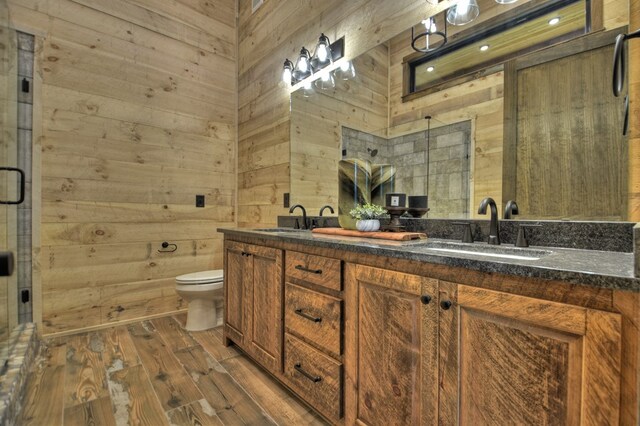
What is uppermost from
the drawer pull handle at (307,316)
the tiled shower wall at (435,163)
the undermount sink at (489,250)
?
the tiled shower wall at (435,163)

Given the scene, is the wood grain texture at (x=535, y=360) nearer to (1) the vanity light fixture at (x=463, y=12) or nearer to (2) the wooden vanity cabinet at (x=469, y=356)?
(2) the wooden vanity cabinet at (x=469, y=356)

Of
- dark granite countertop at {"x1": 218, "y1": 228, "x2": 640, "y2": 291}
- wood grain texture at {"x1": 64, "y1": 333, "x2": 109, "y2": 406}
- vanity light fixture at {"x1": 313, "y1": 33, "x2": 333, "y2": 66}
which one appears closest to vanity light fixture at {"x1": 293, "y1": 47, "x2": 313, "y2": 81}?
vanity light fixture at {"x1": 313, "y1": 33, "x2": 333, "y2": 66}

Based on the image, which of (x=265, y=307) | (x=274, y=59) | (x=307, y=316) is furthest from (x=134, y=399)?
(x=274, y=59)

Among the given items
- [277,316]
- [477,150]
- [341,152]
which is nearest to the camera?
[477,150]

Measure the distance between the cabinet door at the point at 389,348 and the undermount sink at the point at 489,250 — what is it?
201mm

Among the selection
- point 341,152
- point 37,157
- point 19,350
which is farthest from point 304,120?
point 19,350

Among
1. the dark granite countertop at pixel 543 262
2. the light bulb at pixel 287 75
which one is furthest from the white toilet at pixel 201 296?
the light bulb at pixel 287 75

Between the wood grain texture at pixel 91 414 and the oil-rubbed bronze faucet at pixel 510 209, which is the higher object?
the oil-rubbed bronze faucet at pixel 510 209

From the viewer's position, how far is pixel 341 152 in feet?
7.28

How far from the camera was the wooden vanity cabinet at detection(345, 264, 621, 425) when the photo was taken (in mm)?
664

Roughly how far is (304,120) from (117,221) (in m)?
1.82

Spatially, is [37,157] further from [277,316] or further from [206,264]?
[277,316]

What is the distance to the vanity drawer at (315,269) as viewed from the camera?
1.29 meters

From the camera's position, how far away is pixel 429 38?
5.62 ft
